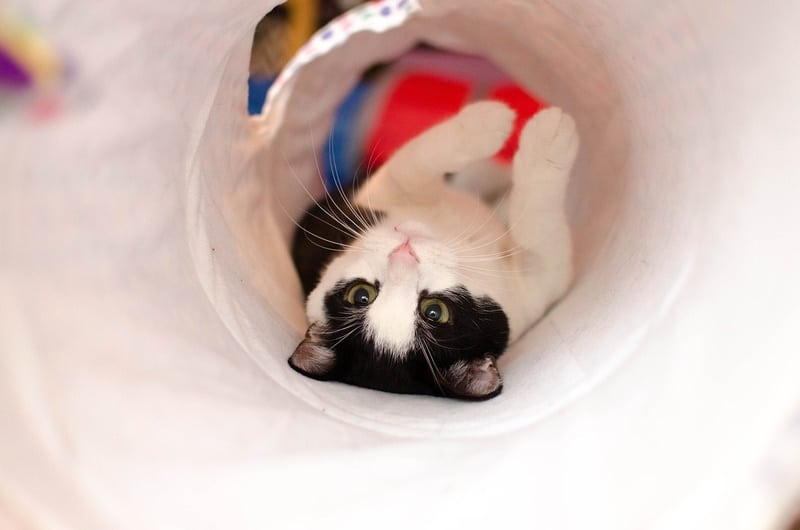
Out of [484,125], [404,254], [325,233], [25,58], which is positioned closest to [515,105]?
[484,125]

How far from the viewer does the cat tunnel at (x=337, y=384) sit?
2.21 feet

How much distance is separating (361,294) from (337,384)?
179mm

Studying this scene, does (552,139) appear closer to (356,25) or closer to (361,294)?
(361,294)

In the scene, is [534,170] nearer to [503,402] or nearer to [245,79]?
[503,402]

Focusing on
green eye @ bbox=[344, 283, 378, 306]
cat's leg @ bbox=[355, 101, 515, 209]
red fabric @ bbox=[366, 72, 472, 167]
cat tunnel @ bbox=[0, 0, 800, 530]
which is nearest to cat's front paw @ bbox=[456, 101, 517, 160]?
cat's leg @ bbox=[355, 101, 515, 209]

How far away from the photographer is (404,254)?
1138 mm

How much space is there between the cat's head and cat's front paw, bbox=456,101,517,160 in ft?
0.76

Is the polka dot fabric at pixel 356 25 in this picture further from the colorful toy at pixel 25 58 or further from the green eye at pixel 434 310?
the colorful toy at pixel 25 58

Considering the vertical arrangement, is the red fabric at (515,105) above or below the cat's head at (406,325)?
above

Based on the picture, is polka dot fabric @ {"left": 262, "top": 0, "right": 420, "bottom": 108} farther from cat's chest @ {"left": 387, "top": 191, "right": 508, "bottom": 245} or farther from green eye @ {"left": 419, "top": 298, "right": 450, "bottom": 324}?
green eye @ {"left": 419, "top": 298, "right": 450, "bottom": 324}

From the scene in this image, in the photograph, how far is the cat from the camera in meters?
1.16

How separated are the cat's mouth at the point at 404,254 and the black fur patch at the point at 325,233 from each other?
184mm

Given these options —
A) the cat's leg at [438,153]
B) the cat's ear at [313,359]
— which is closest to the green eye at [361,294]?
the cat's ear at [313,359]

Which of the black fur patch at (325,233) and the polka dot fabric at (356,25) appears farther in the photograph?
the polka dot fabric at (356,25)
